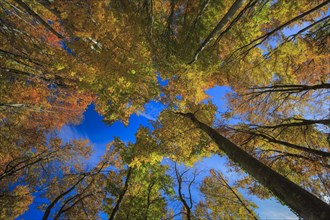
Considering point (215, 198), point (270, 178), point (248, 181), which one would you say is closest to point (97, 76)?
point (270, 178)

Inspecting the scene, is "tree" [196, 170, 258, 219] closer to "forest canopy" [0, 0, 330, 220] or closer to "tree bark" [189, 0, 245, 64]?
"forest canopy" [0, 0, 330, 220]

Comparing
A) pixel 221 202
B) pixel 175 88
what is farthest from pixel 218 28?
pixel 221 202

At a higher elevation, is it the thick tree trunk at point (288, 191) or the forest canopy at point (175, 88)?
the forest canopy at point (175, 88)

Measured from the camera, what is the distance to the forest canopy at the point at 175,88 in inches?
174

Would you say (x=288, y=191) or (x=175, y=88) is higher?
(x=175, y=88)

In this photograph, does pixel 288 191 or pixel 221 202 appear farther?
pixel 221 202

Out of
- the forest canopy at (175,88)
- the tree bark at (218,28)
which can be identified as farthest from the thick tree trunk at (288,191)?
the tree bark at (218,28)

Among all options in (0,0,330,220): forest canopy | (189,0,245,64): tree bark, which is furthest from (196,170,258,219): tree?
(189,0,245,64): tree bark

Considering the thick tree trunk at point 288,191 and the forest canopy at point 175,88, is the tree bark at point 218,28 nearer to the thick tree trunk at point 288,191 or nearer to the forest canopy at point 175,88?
the forest canopy at point 175,88

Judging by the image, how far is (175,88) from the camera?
8570 millimetres

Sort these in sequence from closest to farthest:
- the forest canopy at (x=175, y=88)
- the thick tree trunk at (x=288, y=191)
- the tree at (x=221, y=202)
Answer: the thick tree trunk at (x=288, y=191)
the forest canopy at (x=175, y=88)
the tree at (x=221, y=202)

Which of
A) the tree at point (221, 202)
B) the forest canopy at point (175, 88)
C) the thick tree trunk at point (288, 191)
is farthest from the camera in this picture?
the tree at point (221, 202)

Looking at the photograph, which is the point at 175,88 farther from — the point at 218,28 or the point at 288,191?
the point at 288,191

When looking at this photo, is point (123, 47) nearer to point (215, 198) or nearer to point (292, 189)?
point (292, 189)
